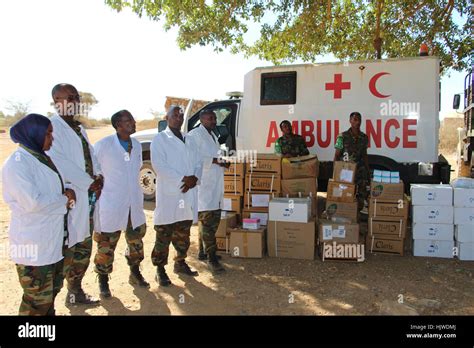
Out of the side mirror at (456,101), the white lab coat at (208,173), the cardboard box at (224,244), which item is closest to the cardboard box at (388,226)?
the cardboard box at (224,244)

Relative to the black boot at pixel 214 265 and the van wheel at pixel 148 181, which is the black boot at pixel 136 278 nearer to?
the black boot at pixel 214 265

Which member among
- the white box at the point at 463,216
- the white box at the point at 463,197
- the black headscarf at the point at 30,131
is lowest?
the white box at the point at 463,216

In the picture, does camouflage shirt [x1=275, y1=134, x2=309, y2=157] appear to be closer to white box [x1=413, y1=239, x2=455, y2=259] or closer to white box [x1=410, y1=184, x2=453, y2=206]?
white box [x1=410, y1=184, x2=453, y2=206]

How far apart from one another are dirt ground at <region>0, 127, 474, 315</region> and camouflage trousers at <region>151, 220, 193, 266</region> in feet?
1.04

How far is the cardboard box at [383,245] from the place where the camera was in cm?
517

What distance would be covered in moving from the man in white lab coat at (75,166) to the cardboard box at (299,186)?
2.73 m

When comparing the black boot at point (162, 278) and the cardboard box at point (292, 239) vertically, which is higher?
the cardboard box at point (292, 239)

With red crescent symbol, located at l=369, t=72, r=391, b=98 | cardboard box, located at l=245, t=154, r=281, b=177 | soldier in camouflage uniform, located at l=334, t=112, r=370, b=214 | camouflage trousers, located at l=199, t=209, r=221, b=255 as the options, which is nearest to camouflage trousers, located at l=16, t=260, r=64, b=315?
camouflage trousers, located at l=199, t=209, r=221, b=255

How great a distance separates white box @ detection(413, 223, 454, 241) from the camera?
496cm

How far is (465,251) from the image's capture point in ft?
16.1

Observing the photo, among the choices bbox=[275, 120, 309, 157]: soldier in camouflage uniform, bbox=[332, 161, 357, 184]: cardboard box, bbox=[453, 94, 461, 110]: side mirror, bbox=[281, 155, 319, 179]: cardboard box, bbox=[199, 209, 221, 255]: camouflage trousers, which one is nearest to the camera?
bbox=[199, 209, 221, 255]: camouflage trousers

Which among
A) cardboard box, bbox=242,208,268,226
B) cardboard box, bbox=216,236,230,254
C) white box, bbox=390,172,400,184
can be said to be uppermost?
white box, bbox=390,172,400,184
